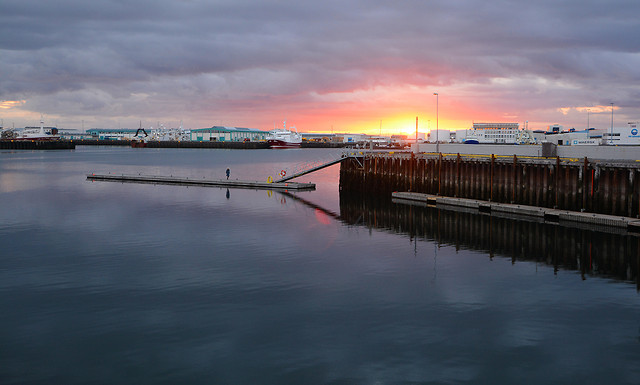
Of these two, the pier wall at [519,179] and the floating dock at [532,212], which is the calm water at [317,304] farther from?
the pier wall at [519,179]

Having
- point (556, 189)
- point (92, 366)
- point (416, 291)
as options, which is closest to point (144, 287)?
point (92, 366)

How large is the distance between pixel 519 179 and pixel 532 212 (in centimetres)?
476

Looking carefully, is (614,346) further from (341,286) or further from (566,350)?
(341,286)

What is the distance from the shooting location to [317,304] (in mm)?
26531

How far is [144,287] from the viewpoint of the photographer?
29.2 meters

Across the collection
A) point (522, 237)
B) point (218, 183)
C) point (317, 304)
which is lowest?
point (317, 304)

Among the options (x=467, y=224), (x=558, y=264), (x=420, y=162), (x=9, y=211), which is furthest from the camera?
(x=420, y=162)

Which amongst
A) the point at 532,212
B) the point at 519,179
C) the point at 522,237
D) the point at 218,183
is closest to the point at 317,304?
the point at 522,237

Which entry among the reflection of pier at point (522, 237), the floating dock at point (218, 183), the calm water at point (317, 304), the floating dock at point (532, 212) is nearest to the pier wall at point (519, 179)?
the floating dock at point (532, 212)

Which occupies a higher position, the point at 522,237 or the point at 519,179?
the point at 519,179

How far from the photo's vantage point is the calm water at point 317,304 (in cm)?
1959

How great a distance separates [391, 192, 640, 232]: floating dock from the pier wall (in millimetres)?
1190

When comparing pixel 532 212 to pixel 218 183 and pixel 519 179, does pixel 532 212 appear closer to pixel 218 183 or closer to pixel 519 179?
A: pixel 519 179

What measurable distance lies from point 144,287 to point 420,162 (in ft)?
145
